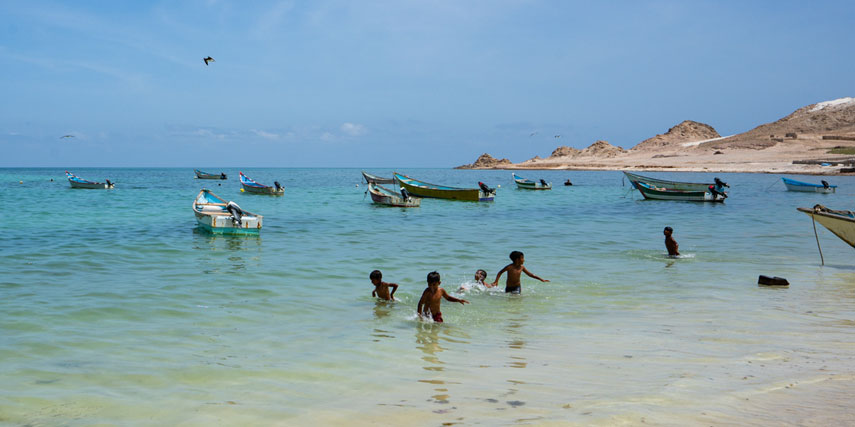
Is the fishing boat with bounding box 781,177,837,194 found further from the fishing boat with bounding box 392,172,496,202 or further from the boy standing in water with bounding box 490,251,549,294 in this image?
→ the boy standing in water with bounding box 490,251,549,294

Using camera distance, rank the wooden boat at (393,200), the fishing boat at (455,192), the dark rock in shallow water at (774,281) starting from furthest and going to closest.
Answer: the fishing boat at (455,192)
the wooden boat at (393,200)
the dark rock in shallow water at (774,281)

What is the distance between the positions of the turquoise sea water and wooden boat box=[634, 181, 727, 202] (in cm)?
2222

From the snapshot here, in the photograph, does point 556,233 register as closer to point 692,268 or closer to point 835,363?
point 692,268

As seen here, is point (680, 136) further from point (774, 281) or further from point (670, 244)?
point (774, 281)

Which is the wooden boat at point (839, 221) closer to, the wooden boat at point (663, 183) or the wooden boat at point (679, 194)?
the wooden boat at point (679, 194)

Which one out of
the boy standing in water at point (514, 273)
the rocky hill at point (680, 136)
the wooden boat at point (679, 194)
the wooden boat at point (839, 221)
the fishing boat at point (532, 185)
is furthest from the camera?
the rocky hill at point (680, 136)

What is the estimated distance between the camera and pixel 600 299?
11094mm

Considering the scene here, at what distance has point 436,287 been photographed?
886 centimetres

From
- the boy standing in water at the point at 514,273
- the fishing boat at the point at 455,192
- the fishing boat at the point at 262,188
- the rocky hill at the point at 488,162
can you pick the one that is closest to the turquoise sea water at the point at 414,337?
the boy standing in water at the point at 514,273

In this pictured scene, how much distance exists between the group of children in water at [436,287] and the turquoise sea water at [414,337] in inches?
9.0

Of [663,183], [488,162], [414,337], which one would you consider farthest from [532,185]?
[488,162]

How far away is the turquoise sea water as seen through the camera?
5.53 metres

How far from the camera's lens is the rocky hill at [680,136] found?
159 meters

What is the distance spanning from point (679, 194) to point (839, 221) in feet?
91.5
